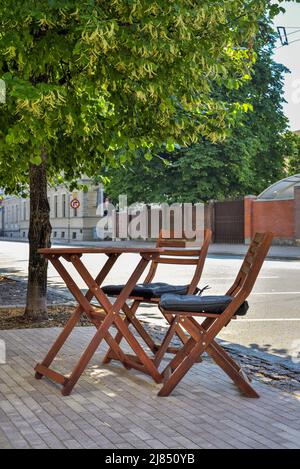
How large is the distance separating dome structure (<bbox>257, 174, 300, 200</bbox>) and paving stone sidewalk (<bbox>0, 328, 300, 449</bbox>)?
104 feet

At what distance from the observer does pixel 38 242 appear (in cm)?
925

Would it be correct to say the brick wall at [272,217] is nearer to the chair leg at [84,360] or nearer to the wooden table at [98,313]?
the wooden table at [98,313]

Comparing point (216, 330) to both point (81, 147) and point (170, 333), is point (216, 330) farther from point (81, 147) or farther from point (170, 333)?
point (81, 147)

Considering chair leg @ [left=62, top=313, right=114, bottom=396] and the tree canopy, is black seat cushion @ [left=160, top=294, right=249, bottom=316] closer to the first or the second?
chair leg @ [left=62, top=313, right=114, bottom=396]

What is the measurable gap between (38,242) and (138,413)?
4984 millimetres

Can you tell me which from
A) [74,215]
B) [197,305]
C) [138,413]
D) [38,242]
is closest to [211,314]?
[197,305]

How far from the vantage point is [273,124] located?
40.2 meters

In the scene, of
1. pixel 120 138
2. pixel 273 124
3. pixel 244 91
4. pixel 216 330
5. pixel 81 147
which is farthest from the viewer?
pixel 273 124

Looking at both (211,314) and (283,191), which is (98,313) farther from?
(283,191)
